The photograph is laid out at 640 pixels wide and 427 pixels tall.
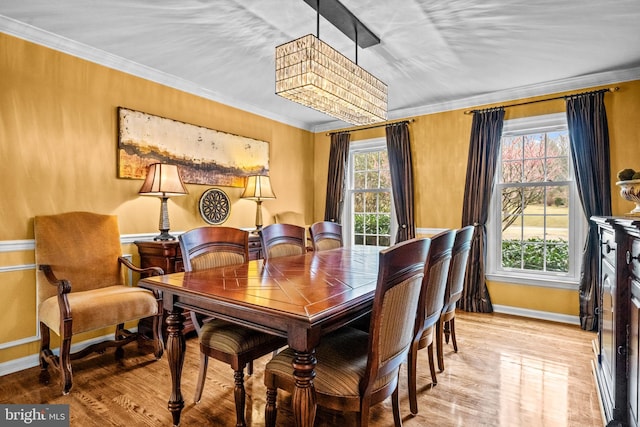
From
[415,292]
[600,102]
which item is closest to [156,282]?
[415,292]

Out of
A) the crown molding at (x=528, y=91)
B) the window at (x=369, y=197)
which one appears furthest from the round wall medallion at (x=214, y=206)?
the crown molding at (x=528, y=91)

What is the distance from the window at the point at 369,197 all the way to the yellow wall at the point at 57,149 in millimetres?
2422

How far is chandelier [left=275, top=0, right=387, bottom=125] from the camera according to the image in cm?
209

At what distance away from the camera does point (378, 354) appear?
55.8 inches

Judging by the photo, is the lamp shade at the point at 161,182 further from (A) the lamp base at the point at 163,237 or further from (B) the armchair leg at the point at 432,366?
(B) the armchair leg at the point at 432,366

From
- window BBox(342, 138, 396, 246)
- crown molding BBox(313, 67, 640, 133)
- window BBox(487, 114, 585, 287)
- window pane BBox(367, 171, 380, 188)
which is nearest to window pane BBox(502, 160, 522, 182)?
window BBox(487, 114, 585, 287)

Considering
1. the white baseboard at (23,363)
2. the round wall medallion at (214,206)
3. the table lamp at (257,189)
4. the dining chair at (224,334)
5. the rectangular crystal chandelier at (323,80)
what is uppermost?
the rectangular crystal chandelier at (323,80)

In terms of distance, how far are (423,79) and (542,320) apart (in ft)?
9.45

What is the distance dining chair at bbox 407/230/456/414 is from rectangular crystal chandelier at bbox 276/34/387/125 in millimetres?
1145

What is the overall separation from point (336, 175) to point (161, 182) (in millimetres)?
2666

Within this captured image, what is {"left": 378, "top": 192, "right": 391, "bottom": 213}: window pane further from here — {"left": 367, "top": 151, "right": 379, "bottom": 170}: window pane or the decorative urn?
the decorative urn

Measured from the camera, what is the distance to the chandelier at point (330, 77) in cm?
209

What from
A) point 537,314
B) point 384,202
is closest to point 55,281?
point 384,202

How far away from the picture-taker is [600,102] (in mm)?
3436
